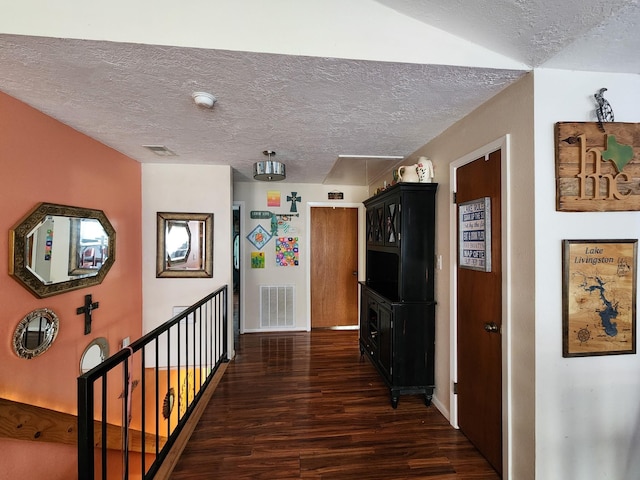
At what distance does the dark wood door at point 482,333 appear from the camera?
164 centimetres

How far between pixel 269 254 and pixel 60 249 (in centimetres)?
241

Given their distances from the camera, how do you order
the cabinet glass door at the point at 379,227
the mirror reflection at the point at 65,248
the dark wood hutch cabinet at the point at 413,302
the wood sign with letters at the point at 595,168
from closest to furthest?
the wood sign with letters at the point at 595,168 < the mirror reflection at the point at 65,248 < the dark wood hutch cabinet at the point at 413,302 < the cabinet glass door at the point at 379,227

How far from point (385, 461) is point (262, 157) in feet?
8.80

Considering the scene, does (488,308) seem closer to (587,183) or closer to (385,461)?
(587,183)

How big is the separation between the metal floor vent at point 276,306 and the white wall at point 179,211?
42.8 inches

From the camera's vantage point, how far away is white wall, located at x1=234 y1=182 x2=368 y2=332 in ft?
13.5

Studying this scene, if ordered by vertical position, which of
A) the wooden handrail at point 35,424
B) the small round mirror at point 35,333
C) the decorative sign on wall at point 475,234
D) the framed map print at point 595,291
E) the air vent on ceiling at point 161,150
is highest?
the air vent on ceiling at point 161,150

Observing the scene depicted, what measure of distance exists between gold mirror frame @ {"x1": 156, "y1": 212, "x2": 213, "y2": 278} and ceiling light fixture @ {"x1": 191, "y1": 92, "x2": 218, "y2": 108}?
174 centimetres

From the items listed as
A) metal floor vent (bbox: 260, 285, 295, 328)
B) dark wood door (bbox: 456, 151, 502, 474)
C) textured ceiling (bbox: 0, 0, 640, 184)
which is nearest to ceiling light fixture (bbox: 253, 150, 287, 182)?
textured ceiling (bbox: 0, 0, 640, 184)

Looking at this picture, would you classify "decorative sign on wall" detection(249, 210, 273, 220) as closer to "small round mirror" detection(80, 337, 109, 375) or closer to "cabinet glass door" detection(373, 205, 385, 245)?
"cabinet glass door" detection(373, 205, 385, 245)

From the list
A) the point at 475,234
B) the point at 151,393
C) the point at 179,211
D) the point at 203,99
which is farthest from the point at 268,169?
the point at 151,393

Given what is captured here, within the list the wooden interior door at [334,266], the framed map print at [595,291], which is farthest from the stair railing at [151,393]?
the framed map print at [595,291]

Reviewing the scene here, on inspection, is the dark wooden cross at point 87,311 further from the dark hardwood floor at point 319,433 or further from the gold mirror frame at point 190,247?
the dark hardwood floor at point 319,433

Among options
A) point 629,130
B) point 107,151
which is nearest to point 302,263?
point 107,151
